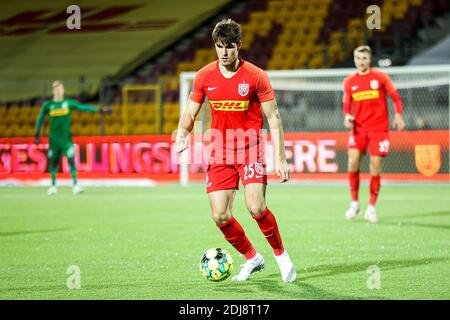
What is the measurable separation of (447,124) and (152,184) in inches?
258

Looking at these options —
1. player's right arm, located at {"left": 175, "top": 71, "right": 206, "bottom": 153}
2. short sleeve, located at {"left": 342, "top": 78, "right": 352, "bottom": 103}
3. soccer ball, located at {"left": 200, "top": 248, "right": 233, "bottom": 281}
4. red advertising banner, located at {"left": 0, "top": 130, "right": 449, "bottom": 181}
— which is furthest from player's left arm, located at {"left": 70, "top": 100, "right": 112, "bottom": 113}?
soccer ball, located at {"left": 200, "top": 248, "right": 233, "bottom": 281}

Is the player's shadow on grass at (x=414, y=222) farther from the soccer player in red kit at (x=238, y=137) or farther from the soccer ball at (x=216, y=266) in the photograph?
the soccer ball at (x=216, y=266)

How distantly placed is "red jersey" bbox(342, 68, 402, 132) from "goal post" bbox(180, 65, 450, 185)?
6.39 m

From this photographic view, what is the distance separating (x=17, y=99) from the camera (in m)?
29.4

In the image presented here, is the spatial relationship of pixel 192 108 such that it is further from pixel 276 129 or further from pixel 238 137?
pixel 276 129

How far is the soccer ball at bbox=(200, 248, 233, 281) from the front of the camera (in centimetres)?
676

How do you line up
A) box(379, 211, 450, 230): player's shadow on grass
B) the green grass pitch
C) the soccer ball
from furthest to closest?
box(379, 211, 450, 230): player's shadow on grass
the soccer ball
the green grass pitch

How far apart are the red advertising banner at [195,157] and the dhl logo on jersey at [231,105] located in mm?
11316

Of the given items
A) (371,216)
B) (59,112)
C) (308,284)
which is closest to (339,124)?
(59,112)

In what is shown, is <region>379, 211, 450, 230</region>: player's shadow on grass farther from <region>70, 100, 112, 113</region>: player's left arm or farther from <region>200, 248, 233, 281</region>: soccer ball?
<region>70, 100, 112, 113</region>: player's left arm

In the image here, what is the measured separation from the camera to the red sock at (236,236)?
707 cm

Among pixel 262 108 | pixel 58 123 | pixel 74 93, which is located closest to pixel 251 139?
pixel 262 108

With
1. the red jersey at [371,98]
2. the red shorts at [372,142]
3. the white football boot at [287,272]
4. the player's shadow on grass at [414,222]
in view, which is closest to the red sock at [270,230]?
the white football boot at [287,272]
